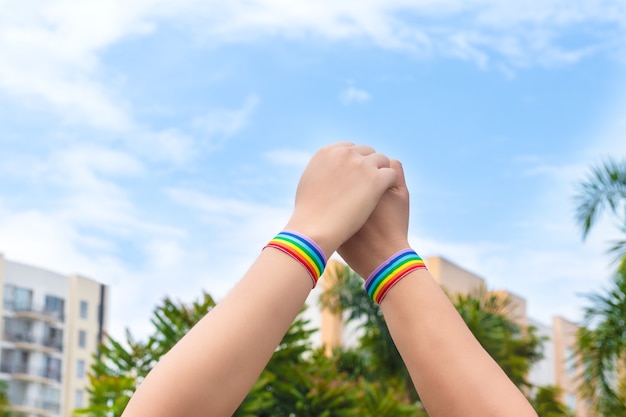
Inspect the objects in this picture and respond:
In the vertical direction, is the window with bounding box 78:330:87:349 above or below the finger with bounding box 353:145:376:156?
above

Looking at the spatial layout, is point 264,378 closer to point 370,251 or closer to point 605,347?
point 605,347

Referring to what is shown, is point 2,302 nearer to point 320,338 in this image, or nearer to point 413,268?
point 320,338

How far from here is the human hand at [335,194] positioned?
1503 millimetres

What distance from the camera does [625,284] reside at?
10258 mm

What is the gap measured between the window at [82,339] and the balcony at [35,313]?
2447 millimetres

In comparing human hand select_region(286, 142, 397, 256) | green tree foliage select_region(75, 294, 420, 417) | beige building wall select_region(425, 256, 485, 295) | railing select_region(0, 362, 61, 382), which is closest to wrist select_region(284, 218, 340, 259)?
human hand select_region(286, 142, 397, 256)

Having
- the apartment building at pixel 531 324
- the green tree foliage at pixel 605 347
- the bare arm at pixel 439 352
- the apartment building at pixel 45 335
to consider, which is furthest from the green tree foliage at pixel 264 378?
the apartment building at pixel 45 335

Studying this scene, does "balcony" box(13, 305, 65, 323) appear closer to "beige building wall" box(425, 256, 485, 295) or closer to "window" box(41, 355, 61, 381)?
"window" box(41, 355, 61, 381)

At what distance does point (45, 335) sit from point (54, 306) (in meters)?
2.07

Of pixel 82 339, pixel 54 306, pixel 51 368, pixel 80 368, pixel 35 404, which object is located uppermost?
pixel 54 306

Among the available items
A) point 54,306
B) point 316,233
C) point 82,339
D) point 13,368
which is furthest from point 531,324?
point 316,233

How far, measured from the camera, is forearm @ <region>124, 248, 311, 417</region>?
4.06 ft

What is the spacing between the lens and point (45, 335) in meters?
64.8


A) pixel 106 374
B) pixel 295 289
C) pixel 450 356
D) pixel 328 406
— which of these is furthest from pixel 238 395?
pixel 328 406
